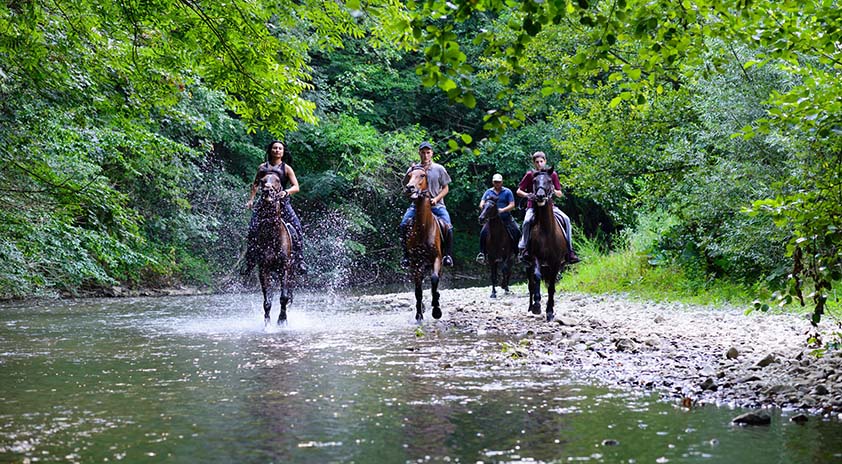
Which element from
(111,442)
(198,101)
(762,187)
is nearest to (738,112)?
(762,187)

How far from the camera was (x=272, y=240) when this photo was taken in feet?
42.5

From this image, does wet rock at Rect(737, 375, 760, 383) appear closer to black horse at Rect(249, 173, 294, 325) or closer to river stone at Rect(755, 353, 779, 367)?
river stone at Rect(755, 353, 779, 367)

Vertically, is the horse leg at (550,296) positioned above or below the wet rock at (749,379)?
above

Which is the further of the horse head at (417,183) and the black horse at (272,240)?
the horse head at (417,183)

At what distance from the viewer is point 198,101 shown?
22.2 m

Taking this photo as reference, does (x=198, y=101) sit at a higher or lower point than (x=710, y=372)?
higher

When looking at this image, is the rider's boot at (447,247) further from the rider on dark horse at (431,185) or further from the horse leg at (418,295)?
the horse leg at (418,295)

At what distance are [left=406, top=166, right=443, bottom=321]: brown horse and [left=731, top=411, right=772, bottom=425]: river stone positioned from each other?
8.21 m

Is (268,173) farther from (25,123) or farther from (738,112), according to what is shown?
(738,112)

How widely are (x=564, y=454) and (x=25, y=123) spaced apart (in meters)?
9.99

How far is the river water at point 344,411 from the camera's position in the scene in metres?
4.75

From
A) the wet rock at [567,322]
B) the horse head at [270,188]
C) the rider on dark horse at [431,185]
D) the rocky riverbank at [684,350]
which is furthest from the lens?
the rider on dark horse at [431,185]

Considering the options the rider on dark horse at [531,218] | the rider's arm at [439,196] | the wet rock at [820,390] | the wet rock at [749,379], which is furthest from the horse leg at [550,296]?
the wet rock at [820,390]

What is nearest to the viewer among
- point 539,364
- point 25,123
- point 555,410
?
point 555,410
